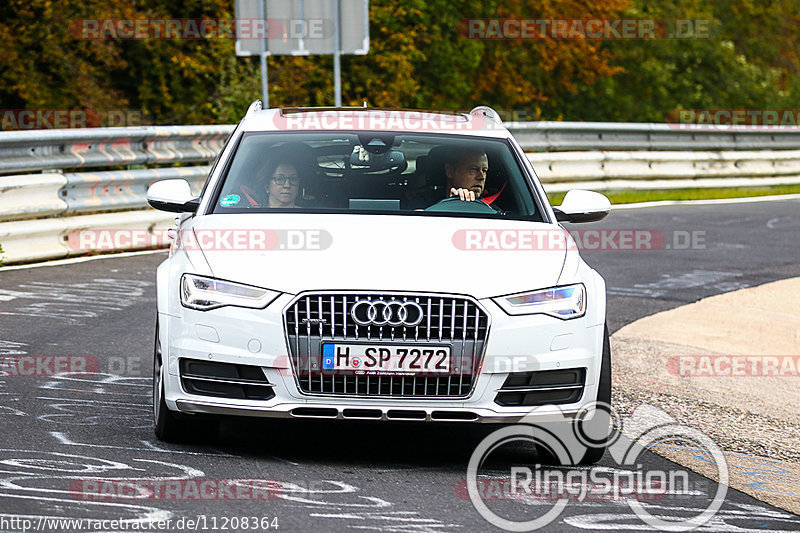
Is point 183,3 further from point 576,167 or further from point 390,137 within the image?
point 390,137

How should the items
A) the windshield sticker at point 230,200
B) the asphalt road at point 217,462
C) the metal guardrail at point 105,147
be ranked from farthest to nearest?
the metal guardrail at point 105,147 → the windshield sticker at point 230,200 → the asphalt road at point 217,462

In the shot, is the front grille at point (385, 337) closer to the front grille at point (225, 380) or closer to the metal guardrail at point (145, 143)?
the front grille at point (225, 380)

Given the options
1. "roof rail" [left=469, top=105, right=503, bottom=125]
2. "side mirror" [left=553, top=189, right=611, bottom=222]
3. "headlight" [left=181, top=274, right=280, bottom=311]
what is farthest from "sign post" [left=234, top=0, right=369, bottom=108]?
"headlight" [left=181, top=274, right=280, bottom=311]

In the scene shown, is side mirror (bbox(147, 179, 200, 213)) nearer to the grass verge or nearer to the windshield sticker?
the windshield sticker

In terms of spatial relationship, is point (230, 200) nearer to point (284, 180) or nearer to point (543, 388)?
point (284, 180)

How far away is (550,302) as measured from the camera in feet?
20.5

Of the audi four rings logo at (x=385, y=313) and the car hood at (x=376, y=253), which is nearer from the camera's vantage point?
the audi four rings logo at (x=385, y=313)

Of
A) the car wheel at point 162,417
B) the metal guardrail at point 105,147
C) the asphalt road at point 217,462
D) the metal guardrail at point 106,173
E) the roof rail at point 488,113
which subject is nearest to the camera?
the asphalt road at point 217,462

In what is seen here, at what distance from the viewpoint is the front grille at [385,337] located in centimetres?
599

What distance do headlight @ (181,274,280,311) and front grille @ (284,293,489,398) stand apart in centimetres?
14

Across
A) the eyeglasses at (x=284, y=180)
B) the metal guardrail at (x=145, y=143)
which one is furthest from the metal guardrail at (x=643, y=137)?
the eyeglasses at (x=284, y=180)

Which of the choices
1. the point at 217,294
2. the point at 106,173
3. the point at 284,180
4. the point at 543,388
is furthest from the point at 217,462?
the point at 106,173

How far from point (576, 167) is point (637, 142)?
8.28 ft

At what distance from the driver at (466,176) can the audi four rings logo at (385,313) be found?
4.99 feet
